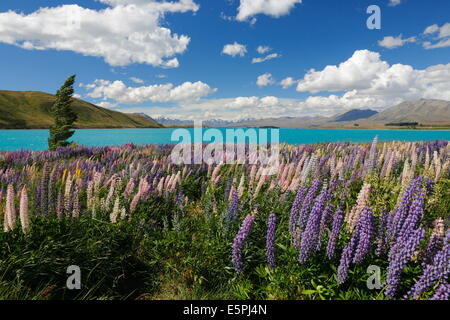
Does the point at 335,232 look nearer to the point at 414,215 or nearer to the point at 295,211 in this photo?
the point at 295,211

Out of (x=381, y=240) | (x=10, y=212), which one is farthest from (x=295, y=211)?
(x=10, y=212)

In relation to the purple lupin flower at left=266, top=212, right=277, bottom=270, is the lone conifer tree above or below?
above

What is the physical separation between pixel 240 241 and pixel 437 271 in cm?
201

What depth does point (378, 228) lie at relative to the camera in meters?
3.39

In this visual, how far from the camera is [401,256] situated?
2.72m

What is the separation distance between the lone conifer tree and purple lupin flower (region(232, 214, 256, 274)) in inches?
1279

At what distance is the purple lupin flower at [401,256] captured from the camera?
2.65 metres

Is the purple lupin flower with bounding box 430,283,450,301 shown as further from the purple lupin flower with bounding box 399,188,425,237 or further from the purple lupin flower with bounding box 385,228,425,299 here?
the purple lupin flower with bounding box 399,188,425,237

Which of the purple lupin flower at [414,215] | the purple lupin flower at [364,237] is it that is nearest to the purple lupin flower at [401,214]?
the purple lupin flower at [414,215]

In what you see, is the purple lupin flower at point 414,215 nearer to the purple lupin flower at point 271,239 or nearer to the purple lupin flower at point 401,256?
the purple lupin flower at point 401,256

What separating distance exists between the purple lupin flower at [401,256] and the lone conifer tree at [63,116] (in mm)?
33956

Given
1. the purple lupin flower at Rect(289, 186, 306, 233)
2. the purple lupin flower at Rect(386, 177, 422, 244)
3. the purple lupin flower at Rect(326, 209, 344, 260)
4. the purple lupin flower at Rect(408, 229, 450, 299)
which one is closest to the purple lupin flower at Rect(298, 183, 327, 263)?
the purple lupin flower at Rect(326, 209, 344, 260)

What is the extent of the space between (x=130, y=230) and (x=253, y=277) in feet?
7.56

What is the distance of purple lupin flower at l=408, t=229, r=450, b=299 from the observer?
2.53 meters
